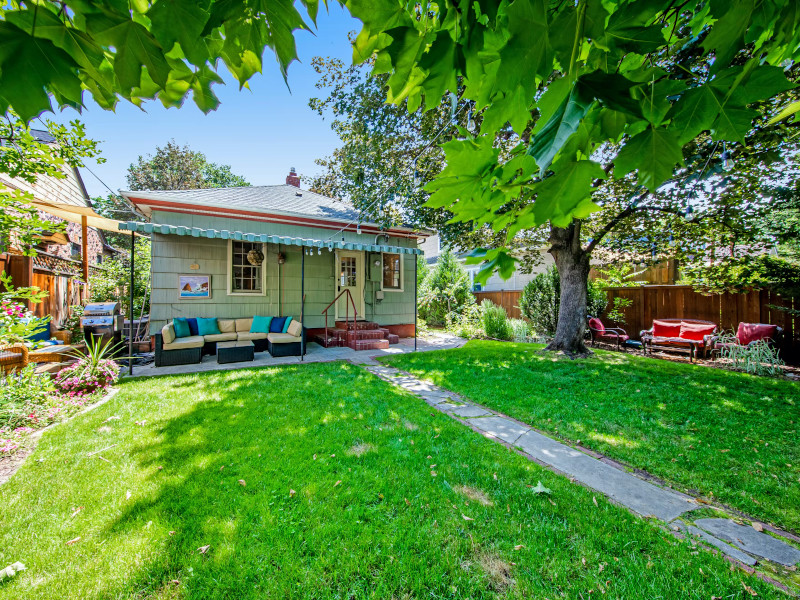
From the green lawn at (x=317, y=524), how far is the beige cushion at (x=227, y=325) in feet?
16.0

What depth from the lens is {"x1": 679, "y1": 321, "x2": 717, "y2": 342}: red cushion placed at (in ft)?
28.3

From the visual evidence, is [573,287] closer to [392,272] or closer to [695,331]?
[695,331]

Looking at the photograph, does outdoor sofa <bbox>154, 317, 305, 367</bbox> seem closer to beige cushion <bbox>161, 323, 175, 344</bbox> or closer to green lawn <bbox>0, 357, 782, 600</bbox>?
beige cushion <bbox>161, 323, 175, 344</bbox>

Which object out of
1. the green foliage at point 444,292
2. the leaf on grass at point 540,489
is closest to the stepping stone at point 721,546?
the leaf on grass at point 540,489

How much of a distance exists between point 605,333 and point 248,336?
1095 centimetres

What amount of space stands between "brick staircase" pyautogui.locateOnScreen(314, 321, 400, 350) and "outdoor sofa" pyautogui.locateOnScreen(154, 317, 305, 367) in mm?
1521

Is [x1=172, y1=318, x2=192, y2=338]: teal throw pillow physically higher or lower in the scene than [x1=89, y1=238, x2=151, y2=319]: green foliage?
lower

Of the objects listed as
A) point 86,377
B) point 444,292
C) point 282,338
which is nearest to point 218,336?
point 282,338

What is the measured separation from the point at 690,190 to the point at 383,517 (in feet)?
28.0

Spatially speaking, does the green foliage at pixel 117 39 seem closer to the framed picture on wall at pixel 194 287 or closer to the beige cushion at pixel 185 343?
the beige cushion at pixel 185 343

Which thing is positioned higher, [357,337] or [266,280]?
[266,280]

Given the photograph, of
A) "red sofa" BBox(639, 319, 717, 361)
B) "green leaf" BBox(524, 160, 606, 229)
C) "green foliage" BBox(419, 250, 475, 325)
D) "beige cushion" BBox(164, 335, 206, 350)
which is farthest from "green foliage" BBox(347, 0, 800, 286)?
"green foliage" BBox(419, 250, 475, 325)

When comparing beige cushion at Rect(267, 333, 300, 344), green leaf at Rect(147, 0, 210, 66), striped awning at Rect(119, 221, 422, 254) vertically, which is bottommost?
beige cushion at Rect(267, 333, 300, 344)

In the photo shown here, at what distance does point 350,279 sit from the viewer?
427 inches
